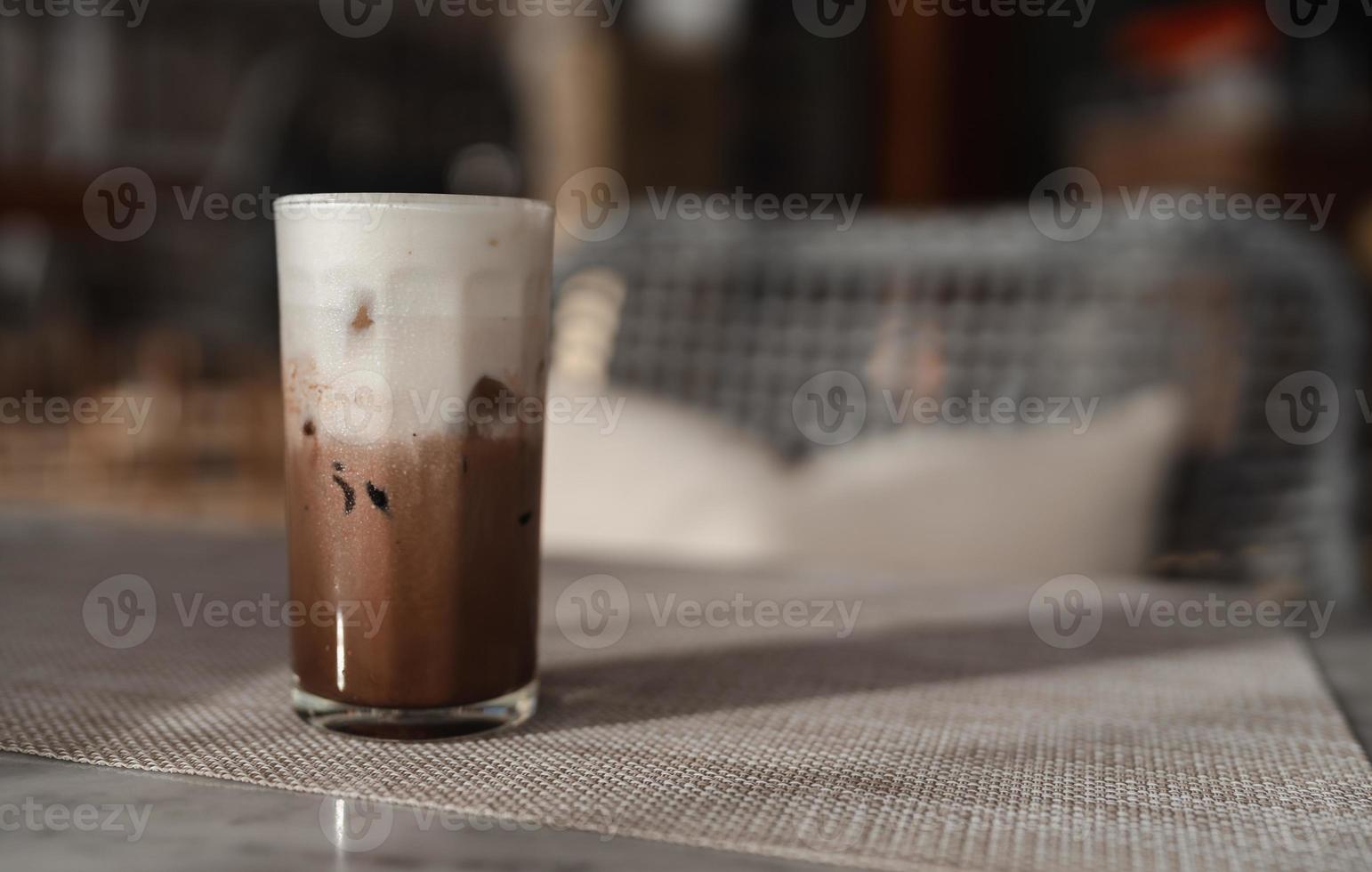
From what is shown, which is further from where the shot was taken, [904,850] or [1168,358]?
[1168,358]

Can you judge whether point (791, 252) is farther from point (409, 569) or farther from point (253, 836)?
point (253, 836)

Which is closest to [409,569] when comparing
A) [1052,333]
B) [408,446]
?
[408,446]

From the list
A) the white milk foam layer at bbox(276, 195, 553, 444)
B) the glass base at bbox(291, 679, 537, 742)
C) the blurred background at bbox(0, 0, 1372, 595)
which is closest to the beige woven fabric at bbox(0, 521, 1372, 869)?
the glass base at bbox(291, 679, 537, 742)

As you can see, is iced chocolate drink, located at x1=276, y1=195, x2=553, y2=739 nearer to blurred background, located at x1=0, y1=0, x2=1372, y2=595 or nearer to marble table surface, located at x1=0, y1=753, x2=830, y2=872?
marble table surface, located at x1=0, y1=753, x2=830, y2=872

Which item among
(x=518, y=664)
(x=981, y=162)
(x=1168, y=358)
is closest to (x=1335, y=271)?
(x=1168, y=358)

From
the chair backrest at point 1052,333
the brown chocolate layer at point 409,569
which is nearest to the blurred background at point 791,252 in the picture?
the chair backrest at point 1052,333

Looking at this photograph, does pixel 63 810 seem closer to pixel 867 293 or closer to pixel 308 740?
pixel 308 740

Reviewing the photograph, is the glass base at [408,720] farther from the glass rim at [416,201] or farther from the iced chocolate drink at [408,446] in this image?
the glass rim at [416,201]
